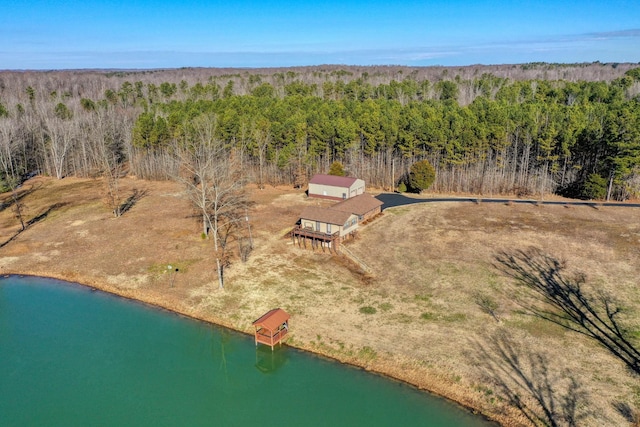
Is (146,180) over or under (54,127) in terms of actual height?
under

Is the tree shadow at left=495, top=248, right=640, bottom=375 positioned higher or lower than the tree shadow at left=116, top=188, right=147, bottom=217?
higher

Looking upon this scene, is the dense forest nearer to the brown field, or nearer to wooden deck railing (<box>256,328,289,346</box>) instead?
the brown field

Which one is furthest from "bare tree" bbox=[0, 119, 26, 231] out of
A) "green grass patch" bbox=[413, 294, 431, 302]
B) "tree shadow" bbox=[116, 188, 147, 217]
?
"green grass patch" bbox=[413, 294, 431, 302]

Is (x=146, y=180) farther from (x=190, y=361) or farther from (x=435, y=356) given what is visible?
(x=435, y=356)

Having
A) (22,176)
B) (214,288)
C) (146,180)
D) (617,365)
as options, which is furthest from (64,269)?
(22,176)

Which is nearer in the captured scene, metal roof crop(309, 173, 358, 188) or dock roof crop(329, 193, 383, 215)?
dock roof crop(329, 193, 383, 215)

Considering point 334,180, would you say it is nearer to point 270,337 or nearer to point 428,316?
point 428,316

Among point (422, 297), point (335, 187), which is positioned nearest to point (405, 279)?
point (422, 297)
